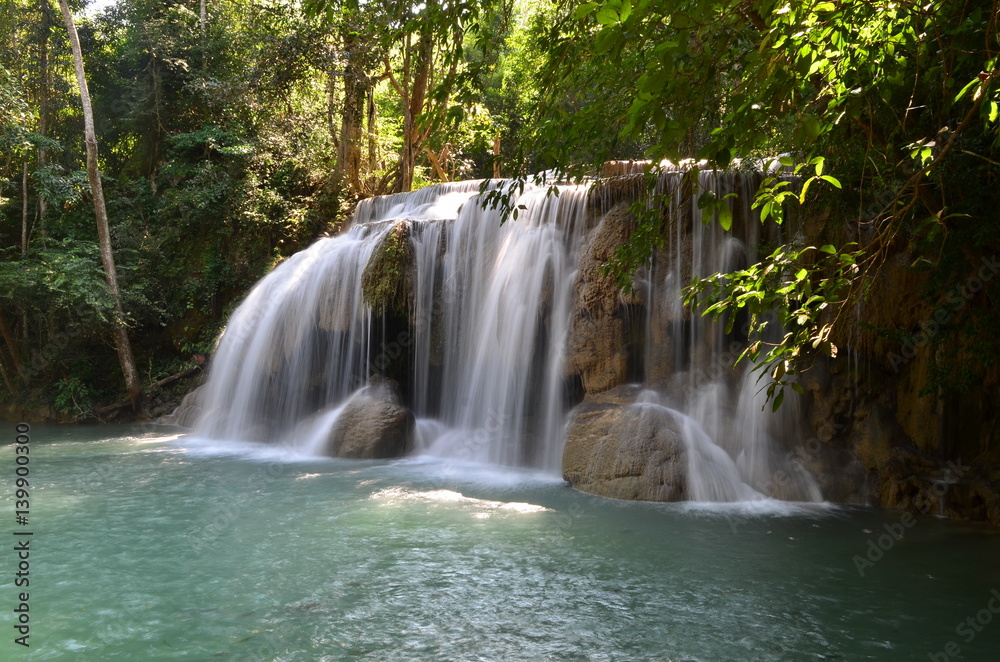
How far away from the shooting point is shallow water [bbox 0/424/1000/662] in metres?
4.36

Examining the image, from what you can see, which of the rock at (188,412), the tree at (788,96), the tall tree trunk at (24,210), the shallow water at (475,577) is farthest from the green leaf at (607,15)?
the tall tree trunk at (24,210)

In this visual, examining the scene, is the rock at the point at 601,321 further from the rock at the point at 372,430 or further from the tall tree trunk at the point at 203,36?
the tall tree trunk at the point at 203,36

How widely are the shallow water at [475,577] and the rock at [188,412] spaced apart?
507cm

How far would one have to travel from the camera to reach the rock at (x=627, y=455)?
790 cm

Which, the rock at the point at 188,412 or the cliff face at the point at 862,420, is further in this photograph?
the rock at the point at 188,412

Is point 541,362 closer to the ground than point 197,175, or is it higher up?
closer to the ground

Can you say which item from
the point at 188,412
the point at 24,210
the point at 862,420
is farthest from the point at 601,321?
the point at 24,210

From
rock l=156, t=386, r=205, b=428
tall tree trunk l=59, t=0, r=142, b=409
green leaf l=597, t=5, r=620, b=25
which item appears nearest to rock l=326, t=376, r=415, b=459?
rock l=156, t=386, r=205, b=428

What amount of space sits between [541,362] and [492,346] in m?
0.89

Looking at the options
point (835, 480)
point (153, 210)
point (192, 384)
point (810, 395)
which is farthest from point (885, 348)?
point (153, 210)

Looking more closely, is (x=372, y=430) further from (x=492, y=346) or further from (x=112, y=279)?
(x=112, y=279)

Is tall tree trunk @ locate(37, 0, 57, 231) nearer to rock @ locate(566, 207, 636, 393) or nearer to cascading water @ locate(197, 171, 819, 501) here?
cascading water @ locate(197, 171, 819, 501)

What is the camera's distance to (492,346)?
35.4ft

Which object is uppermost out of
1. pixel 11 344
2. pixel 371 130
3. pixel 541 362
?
pixel 371 130
